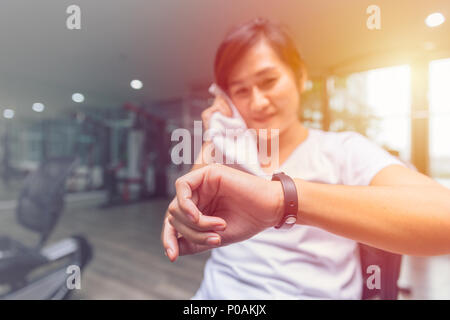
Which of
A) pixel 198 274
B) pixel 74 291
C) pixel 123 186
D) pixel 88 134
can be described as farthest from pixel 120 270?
pixel 88 134

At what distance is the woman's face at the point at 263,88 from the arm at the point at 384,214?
18 centimetres

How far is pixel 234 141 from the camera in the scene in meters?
0.47

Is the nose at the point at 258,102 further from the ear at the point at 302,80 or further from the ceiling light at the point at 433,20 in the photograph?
the ceiling light at the point at 433,20

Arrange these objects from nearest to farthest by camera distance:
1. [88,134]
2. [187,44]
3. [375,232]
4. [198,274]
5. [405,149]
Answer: [375,232] → [405,149] → [187,44] → [198,274] → [88,134]

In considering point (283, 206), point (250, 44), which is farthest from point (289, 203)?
point (250, 44)

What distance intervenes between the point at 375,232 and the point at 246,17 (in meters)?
0.47

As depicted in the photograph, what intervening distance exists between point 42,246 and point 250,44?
1399 millimetres

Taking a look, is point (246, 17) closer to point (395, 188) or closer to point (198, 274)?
point (395, 188)

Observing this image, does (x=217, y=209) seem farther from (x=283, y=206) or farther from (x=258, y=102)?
(x=258, y=102)

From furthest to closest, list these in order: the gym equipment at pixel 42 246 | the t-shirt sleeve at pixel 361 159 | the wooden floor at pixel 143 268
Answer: the wooden floor at pixel 143 268, the gym equipment at pixel 42 246, the t-shirt sleeve at pixel 361 159

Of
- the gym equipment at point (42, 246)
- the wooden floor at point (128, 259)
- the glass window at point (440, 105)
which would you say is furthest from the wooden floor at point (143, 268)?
the glass window at point (440, 105)

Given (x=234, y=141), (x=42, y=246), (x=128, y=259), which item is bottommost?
(x=128, y=259)

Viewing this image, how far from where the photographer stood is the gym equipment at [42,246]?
762 millimetres

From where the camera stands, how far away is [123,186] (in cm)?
526
